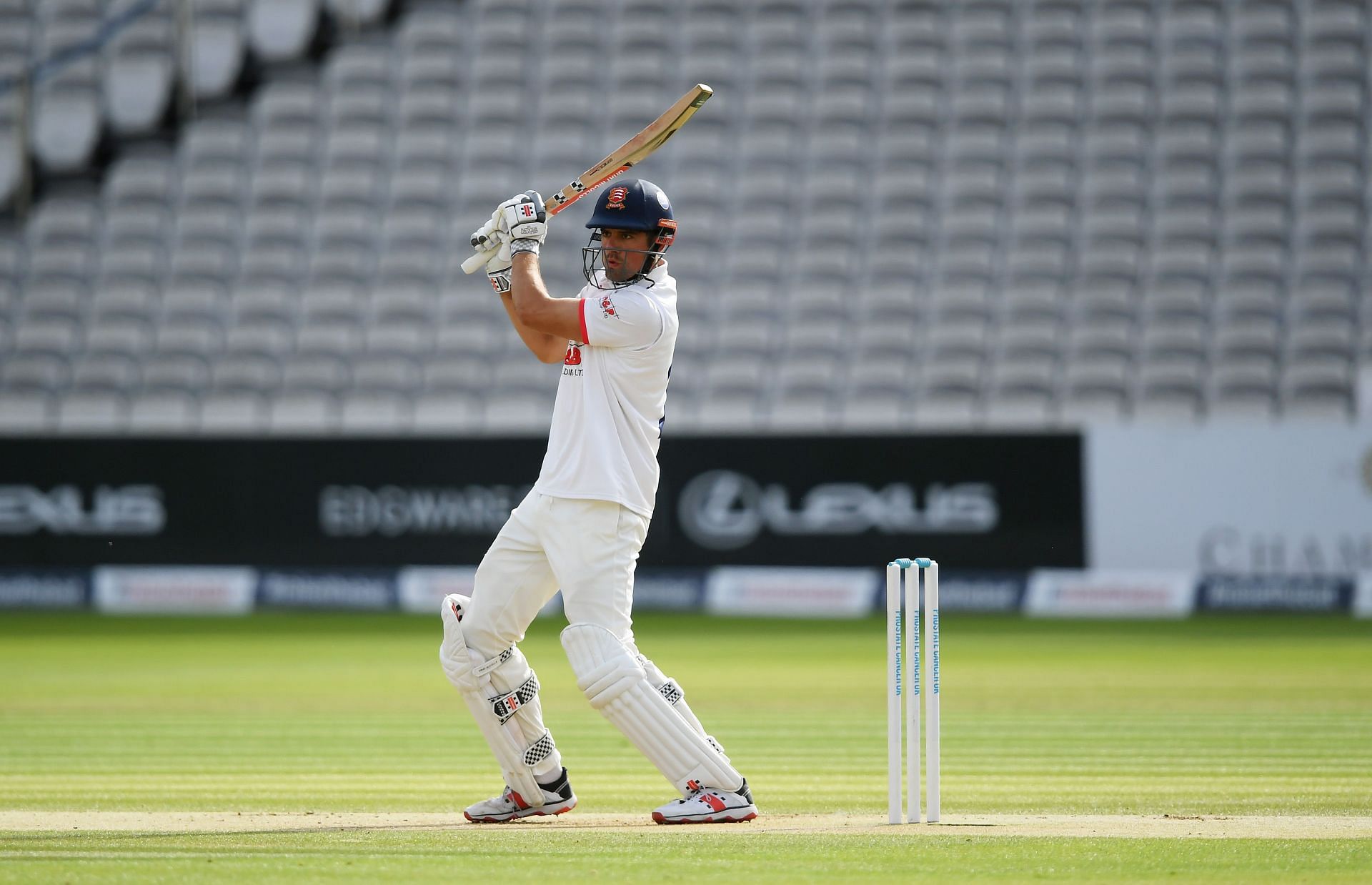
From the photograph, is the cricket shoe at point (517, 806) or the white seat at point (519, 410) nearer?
the cricket shoe at point (517, 806)

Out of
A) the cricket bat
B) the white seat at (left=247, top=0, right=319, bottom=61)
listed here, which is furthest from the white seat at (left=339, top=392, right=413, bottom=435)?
the cricket bat

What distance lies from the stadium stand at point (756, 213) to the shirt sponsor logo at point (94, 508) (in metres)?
0.62

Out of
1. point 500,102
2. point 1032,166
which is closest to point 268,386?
point 500,102

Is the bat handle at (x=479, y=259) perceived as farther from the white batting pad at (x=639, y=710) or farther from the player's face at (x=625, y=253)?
the white batting pad at (x=639, y=710)

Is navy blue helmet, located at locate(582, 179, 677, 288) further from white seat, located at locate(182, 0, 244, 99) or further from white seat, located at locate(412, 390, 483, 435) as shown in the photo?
white seat, located at locate(182, 0, 244, 99)

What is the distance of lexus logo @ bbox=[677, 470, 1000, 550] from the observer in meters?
15.9

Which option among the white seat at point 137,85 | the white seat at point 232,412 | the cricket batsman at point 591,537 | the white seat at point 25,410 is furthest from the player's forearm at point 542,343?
the white seat at point 137,85

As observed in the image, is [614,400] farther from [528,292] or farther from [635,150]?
[635,150]

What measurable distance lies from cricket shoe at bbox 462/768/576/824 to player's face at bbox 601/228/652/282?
61.3 inches

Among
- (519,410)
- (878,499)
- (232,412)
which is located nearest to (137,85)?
(232,412)

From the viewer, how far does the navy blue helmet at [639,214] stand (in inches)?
215

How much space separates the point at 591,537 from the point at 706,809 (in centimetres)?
88

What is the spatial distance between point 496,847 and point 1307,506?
40.2ft

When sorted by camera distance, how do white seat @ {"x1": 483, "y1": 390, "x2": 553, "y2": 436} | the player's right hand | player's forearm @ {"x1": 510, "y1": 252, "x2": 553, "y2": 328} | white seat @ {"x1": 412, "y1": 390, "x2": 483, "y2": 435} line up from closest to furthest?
player's forearm @ {"x1": 510, "y1": 252, "x2": 553, "y2": 328}, the player's right hand, white seat @ {"x1": 483, "y1": 390, "x2": 553, "y2": 436}, white seat @ {"x1": 412, "y1": 390, "x2": 483, "y2": 435}
